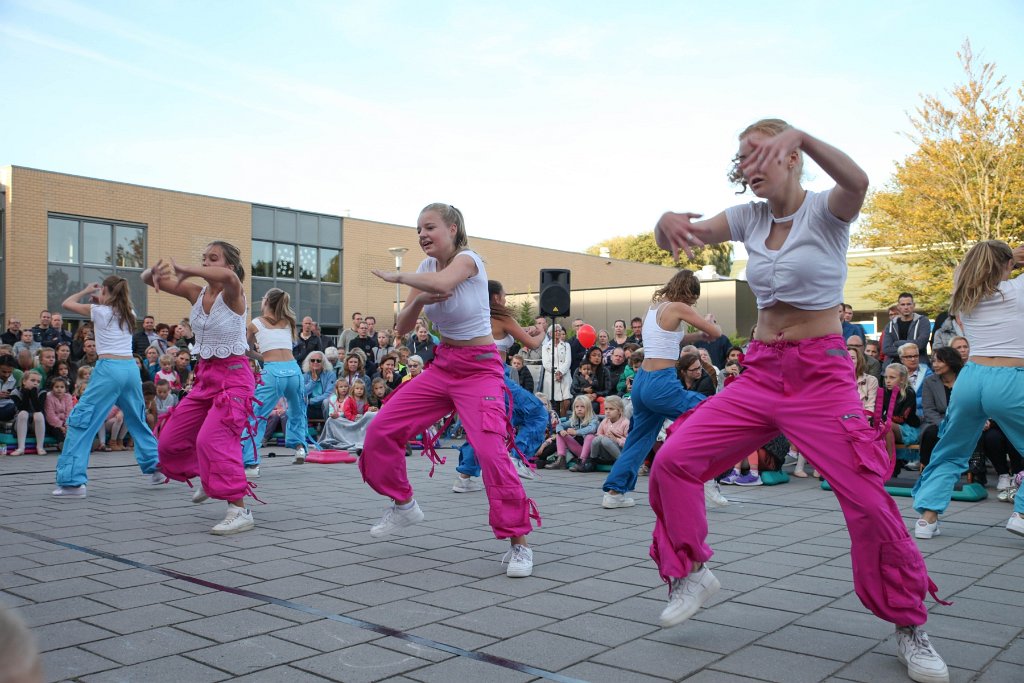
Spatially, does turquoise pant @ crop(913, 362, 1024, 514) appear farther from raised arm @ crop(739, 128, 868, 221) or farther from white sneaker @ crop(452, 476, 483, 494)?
→ white sneaker @ crop(452, 476, 483, 494)

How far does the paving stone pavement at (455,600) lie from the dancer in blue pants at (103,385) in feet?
2.22

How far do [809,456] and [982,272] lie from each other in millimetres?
2874

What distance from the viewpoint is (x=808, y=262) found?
3.28 m

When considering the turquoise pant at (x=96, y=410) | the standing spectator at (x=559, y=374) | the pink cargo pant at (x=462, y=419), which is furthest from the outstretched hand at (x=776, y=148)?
the standing spectator at (x=559, y=374)

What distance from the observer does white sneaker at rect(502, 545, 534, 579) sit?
14.8 ft

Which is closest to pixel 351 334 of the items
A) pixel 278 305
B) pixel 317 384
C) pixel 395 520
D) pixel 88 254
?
pixel 317 384

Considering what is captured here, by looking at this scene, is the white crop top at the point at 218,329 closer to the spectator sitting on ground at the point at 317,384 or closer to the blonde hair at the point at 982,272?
the blonde hair at the point at 982,272

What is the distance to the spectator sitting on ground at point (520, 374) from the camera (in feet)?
44.9

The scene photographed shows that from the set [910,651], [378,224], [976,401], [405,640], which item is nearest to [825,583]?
[910,651]

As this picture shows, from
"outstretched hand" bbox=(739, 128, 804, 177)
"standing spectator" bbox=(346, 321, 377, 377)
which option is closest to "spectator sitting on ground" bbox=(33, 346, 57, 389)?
"standing spectator" bbox=(346, 321, 377, 377)

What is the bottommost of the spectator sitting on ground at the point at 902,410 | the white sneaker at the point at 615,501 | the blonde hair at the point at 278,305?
the white sneaker at the point at 615,501

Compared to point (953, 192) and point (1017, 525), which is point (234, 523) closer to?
point (1017, 525)

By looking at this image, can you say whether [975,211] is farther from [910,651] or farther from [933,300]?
[910,651]

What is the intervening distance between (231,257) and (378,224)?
26.2 metres
